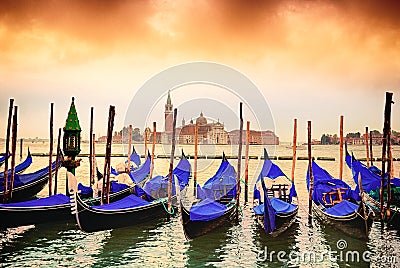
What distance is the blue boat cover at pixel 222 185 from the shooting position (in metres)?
11.1

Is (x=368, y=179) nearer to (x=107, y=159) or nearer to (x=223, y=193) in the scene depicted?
(x=223, y=193)

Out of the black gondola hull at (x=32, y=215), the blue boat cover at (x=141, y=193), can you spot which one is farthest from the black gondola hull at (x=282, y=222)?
the black gondola hull at (x=32, y=215)

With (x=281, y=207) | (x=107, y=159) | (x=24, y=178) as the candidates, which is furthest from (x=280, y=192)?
(x=24, y=178)

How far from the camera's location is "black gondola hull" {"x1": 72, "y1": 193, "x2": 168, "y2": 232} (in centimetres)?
776

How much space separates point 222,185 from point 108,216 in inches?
159

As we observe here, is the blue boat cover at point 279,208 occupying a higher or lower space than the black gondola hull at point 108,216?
higher

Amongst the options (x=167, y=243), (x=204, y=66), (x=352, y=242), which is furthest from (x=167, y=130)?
(x=352, y=242)

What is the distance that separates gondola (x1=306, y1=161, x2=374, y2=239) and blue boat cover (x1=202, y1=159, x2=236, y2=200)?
2.13 m

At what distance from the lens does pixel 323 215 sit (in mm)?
8812

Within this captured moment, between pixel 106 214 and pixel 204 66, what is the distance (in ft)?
20.4

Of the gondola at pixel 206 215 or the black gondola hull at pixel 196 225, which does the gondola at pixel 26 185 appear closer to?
the gondola at pixel 206 215

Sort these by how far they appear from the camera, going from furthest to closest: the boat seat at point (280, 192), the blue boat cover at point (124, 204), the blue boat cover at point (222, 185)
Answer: the blue boat cover at point (222, 185), the boat seat at point (280, 192), the blue boat cover at point (124, 204)

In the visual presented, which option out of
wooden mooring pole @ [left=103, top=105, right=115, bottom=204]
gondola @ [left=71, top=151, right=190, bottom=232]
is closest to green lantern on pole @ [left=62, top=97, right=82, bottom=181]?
wooden mooring pole @ [left=103, top=105, right=115, bottom=204]

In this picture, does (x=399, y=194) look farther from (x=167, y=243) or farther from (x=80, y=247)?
(x=80, y=247)
